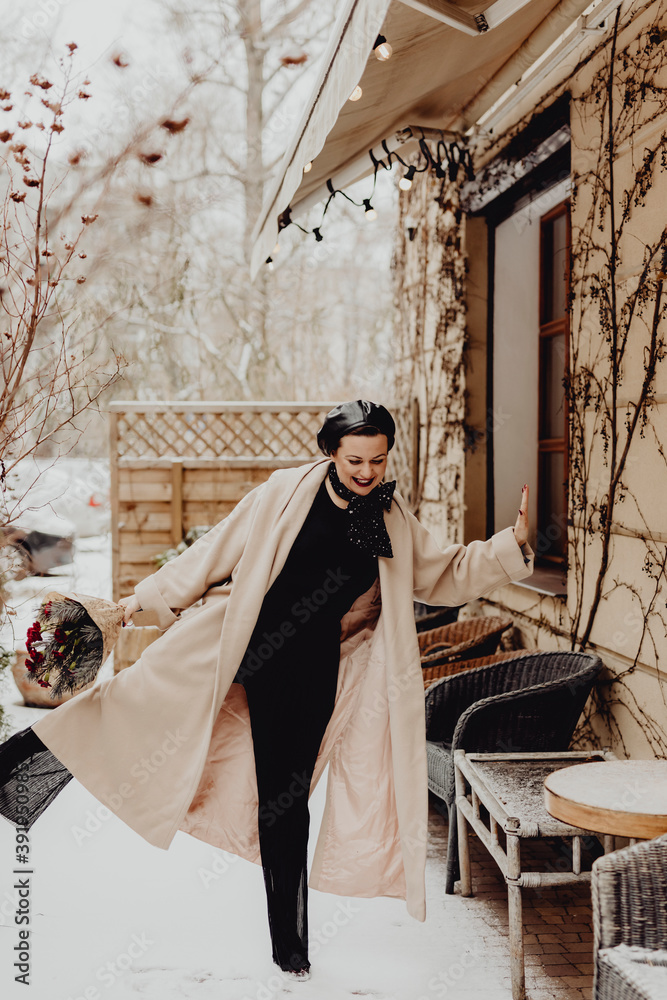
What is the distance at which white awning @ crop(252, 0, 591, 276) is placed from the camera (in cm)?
245

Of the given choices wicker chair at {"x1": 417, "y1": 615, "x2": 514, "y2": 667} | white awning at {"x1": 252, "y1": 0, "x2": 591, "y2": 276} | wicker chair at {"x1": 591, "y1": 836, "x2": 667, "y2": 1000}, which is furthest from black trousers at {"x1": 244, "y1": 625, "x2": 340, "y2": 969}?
white awning at {"x1": 252, "y1": 0, "x2": 591, "y2": 276}

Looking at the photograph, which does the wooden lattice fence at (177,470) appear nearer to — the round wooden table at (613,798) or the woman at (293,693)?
the woman at (293,693)

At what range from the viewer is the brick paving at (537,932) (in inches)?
87.1

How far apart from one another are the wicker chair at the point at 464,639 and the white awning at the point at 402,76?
200 centimetres

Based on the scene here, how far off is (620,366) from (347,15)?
1.49 metres

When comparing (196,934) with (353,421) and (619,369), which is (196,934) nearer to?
(353,421)

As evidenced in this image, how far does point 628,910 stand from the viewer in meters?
1.45

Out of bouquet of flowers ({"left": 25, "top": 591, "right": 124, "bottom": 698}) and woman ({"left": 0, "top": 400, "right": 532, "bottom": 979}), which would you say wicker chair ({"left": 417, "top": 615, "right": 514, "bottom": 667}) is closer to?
woman ({"left": 0, "top": 400, "right": 532, "bottom": 979})

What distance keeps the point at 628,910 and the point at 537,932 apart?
1231 millimetres

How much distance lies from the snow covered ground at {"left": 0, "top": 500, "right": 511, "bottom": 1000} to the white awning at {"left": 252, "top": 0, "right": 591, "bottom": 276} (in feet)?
8.17

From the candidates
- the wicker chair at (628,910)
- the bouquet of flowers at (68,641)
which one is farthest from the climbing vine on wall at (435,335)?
the wicker chair at (628,910)

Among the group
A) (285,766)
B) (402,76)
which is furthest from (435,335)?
(285,766)

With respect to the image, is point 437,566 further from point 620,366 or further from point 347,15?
point 347,15

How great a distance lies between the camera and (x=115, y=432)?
20.7 feet
